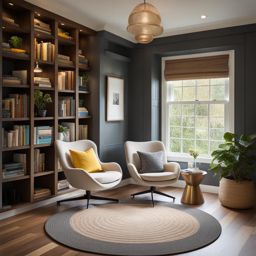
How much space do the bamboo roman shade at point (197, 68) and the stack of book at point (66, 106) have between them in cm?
194

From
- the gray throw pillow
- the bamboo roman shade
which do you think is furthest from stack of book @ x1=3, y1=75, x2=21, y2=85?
the bamboo roman shade

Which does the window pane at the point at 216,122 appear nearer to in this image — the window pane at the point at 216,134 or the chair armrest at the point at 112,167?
the window pane at the point at 216,134

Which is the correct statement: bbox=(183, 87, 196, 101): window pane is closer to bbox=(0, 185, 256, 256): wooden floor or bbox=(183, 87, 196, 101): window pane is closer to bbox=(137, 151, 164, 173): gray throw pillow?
bbox=(137, 151, 164, 173): gray throw pillow

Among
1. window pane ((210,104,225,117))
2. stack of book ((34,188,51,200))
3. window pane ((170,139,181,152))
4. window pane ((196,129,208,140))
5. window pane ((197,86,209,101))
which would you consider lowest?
stack of book ((34,188,51,200))

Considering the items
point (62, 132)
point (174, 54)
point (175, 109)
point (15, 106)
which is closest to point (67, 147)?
point (62, 132)

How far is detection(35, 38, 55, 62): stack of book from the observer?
4.22m

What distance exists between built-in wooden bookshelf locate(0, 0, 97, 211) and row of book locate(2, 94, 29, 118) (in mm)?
13

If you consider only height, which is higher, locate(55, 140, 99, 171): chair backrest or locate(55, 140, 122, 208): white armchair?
locate(55, 140, 99, 171): chair backrest

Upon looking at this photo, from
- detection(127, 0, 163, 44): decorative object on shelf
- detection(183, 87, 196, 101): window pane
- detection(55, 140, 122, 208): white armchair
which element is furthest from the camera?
detection(183, 87, 196, 101): window pane

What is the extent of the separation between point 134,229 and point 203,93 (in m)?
3.02

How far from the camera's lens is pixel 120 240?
3016 mm

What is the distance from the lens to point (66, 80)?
4707 millimetres

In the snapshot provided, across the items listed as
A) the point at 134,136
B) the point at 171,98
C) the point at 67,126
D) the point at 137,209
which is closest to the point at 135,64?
the point at 171,98

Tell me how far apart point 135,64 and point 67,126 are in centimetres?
190
